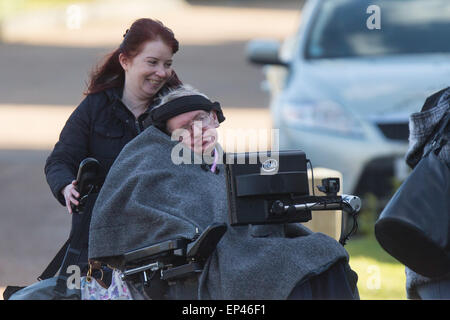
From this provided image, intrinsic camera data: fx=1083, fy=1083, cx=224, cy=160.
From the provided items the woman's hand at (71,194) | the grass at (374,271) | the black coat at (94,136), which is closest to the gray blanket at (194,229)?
the woman's hand at (71,194)

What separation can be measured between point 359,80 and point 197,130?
4.19 metres

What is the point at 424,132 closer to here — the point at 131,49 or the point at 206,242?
the point at 206,242

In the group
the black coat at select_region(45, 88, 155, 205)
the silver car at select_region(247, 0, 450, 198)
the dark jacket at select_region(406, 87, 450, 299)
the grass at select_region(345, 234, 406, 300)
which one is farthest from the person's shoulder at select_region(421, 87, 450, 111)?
the silver car at select_region(247, 0, 450, 198)

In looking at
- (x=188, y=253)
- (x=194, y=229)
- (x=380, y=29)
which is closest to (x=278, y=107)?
(x=380, y=29)

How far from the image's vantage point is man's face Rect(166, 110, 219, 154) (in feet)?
13.9

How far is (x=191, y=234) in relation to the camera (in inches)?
158

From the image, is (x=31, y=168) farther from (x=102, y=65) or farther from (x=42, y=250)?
(x=102, y=65)

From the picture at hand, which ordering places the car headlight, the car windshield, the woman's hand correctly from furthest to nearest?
the car windshield, the car headlight, the woman's hand

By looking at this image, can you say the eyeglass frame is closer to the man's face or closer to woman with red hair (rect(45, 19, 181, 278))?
the man's face

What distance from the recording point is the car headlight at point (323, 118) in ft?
26.3

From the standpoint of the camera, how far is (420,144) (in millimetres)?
A: 4293

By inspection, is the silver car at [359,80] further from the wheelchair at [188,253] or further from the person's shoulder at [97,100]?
the wheelchair at [188,253]

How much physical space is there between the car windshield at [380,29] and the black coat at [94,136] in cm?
414
